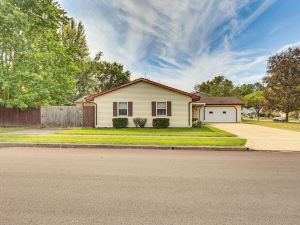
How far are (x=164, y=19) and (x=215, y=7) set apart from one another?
4.21m

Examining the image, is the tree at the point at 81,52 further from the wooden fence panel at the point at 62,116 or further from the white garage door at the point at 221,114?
the white garage door at the point at 221,114

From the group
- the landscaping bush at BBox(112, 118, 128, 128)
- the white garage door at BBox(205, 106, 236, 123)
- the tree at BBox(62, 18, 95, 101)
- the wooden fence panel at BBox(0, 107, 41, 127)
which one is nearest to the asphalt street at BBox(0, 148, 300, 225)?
the landscaping bush at BBox(112, 118, 128, 128)

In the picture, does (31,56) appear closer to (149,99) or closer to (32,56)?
(32,56)

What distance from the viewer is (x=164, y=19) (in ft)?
64.9

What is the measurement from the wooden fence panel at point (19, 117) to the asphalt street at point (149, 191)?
51.3 feet

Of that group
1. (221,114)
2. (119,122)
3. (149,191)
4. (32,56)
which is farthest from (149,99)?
(221,114)

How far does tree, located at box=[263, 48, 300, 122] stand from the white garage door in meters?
13.2

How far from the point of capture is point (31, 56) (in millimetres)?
21953

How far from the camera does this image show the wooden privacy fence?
2225 cm

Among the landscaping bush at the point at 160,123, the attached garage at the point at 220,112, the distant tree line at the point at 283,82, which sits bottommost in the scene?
the landscaping bush at the point at 160,123

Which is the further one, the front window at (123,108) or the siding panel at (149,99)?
the front window at (123,108)

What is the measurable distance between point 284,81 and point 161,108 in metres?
32.1

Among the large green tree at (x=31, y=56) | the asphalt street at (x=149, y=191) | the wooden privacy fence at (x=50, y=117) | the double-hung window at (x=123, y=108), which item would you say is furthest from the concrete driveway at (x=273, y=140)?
the large green tree at (x=31, y=56)

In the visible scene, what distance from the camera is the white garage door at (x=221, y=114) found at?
1383 inches
